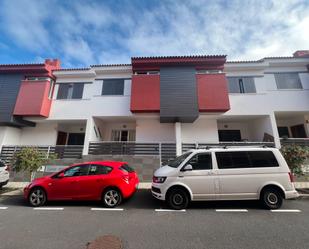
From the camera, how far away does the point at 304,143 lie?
33.7 feet

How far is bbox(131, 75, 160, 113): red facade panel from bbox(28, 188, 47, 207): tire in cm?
673

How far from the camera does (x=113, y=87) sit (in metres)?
12.0

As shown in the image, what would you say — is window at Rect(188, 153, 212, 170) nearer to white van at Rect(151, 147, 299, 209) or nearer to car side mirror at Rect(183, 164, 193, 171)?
white van at Rect(151, 147, 299, 209)

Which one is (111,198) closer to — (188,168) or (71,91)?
(188,168)

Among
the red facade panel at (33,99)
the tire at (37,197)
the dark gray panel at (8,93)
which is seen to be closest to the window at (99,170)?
the tire at (37,197)

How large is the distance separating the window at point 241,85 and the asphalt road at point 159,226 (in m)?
8.17

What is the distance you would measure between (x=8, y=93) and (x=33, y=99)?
6.67 feet

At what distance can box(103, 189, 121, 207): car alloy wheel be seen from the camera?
527 cm

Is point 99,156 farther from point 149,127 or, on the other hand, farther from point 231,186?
point 231,186

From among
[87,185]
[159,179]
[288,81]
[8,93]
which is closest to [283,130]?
[288,81]

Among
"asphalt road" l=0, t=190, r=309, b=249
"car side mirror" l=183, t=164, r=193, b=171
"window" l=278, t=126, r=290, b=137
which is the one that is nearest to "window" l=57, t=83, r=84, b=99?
"asphalt road" l=0, t=190, r=309, b=249

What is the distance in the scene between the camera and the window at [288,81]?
37.2ft

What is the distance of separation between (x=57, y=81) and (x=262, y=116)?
1650cm

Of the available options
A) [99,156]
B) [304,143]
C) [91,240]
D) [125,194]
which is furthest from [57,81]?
[304,143]
